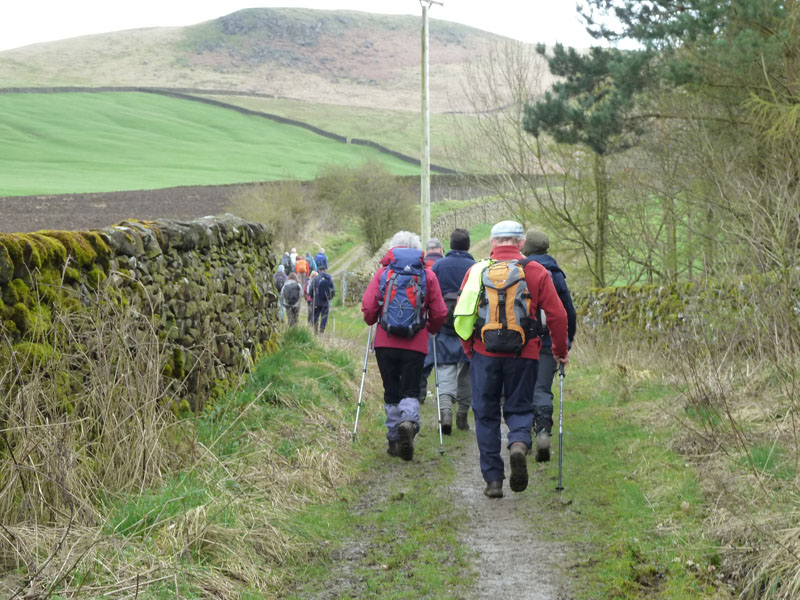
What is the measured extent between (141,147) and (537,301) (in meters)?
88.0

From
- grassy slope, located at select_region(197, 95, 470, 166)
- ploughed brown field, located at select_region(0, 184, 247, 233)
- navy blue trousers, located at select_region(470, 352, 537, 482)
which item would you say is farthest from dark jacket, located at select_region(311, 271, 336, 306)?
grassy slope, located at select_region(197, 95, 470, 166)

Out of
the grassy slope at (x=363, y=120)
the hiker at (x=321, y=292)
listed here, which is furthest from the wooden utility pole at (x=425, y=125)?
the grassy slope at (x=363, y=120)

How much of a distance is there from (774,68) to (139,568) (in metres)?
14.3

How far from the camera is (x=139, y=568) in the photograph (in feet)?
15.6

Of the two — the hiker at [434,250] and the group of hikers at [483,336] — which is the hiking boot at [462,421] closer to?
the group of hikers at [483,336]

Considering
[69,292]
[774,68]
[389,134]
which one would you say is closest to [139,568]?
[69,292]

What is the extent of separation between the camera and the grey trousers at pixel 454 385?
10.3 metres

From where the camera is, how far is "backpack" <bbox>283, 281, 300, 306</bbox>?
20.6 metres

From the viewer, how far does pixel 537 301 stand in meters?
7.46

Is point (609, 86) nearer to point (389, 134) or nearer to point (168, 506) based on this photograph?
point (168, 506)

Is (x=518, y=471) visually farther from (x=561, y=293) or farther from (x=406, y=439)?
(x=561, y=293)

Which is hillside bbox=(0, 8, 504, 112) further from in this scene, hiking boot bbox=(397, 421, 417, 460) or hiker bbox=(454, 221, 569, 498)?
hiker bbox=(454, 221, 569, 498)

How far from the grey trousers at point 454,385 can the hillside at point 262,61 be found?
119m

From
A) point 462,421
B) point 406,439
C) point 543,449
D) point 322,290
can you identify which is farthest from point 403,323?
point 322,290
